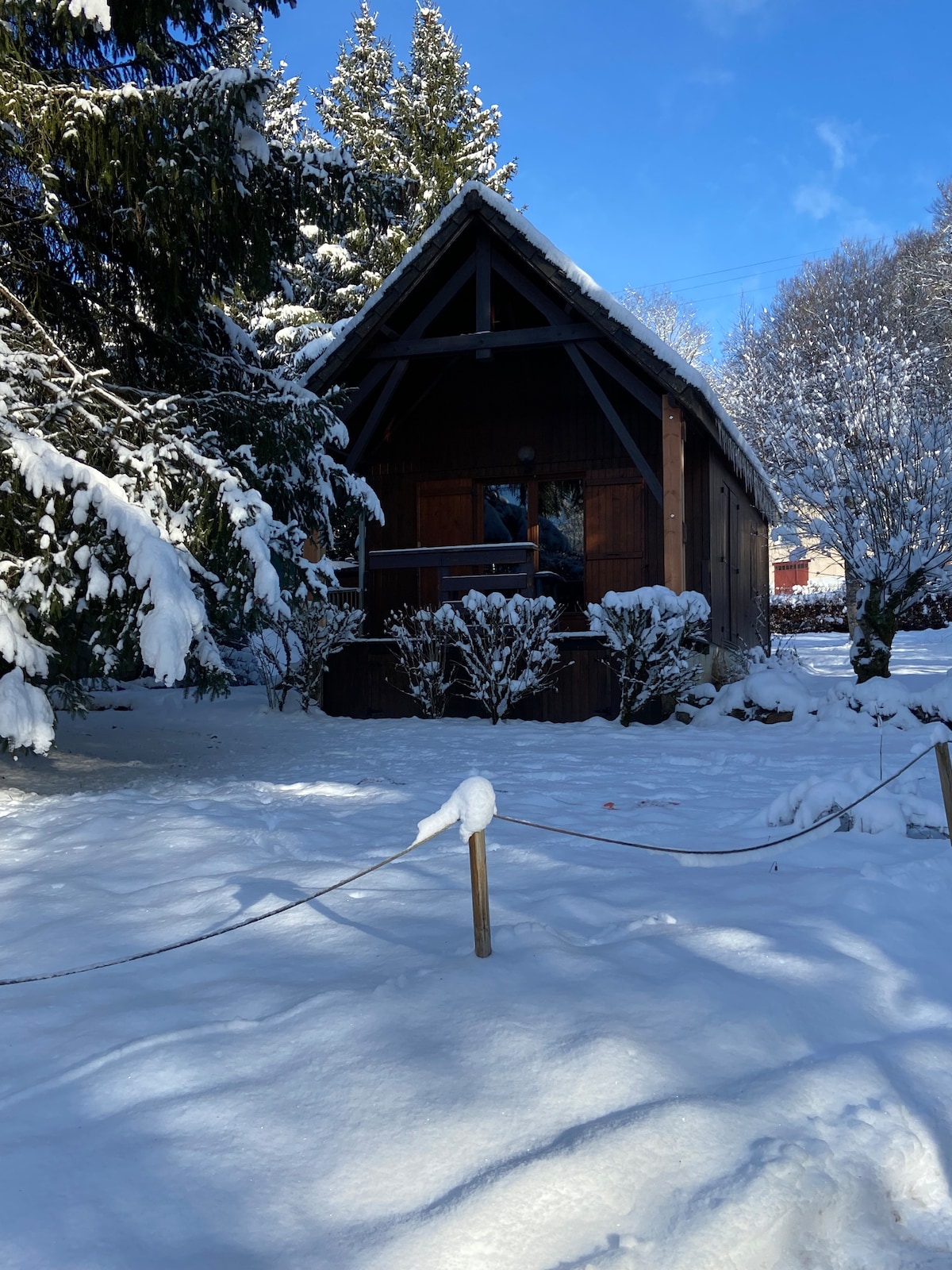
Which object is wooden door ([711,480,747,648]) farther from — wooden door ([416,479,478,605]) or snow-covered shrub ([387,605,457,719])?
snow-covered shrub ([387,605,457,719])

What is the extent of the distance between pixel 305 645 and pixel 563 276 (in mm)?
5148

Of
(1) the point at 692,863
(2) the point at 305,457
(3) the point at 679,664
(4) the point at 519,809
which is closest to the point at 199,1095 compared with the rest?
(1) the point at 692,863

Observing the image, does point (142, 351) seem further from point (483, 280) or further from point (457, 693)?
point (457, 693)

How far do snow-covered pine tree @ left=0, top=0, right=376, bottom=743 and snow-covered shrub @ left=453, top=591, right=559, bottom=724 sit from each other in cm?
222

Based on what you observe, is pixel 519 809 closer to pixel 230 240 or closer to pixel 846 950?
pixel 846 950

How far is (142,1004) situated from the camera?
2.94 meters

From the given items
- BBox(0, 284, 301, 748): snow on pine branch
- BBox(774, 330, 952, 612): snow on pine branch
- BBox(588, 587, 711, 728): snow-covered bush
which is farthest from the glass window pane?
BBox(0, 284, 301, 748): snow on pine branch

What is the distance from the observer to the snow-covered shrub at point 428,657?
417 inches

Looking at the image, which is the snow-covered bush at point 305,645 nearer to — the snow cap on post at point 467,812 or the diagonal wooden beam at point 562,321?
the diagonal wooden beam at point 562,321

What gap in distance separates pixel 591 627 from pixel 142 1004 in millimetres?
7722

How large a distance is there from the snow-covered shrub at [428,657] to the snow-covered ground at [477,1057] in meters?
5.58

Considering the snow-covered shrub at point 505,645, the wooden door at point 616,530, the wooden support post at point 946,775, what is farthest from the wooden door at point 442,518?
the wooden support post at point 946,775

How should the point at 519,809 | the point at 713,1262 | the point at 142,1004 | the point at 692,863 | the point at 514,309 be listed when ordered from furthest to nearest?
the point at 514,309 → the point at 519,809 → the point at 692,863 → the point at 142,1004 → the point at 713,1262

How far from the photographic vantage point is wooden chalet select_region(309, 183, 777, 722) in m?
10.5
